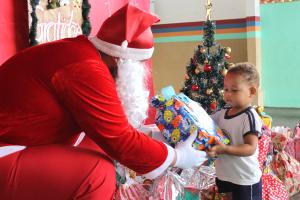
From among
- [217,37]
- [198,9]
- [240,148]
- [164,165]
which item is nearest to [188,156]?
[164,165]

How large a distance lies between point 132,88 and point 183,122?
26cm

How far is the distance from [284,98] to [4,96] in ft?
18.9

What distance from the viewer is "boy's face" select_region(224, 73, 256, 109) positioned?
195 cm

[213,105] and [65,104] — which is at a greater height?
[65,104]

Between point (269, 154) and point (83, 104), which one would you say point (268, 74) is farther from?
point (83, 104)

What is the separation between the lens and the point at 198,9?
22.3 feet

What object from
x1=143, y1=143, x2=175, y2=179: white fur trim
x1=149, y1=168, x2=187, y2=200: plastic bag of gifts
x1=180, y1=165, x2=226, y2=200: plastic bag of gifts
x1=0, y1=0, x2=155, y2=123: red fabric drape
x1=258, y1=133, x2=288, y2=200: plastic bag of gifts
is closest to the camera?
x1=143, y1=143, x2=175, y2=179: white fur trim

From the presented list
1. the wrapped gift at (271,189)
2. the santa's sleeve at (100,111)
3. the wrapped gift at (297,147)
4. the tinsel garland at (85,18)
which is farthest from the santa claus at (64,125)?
the wrapped gift at (297,147)

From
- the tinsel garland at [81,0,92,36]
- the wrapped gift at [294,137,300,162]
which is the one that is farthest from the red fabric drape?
the wrapped gift at [294,137,300,162]

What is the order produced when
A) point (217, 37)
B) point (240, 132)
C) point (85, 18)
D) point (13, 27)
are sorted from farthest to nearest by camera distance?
1. point (217, 37)
2. point (85, 18)
3. point (13, 27)
4. point (240, 132)

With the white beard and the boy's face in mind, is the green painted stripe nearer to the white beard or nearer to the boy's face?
the boy's face

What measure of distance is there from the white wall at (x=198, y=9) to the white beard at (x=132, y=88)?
4.90 metres

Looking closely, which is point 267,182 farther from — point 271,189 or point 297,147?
point 297,147

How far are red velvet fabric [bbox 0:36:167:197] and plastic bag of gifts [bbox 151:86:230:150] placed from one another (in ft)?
0.65
